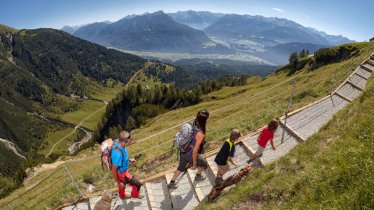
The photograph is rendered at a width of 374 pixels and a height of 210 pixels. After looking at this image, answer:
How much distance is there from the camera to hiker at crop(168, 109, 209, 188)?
39.9ft

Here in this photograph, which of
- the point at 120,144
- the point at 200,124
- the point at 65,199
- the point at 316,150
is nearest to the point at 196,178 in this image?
the point at 200,124

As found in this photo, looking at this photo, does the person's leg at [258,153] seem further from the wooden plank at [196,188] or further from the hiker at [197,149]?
the wooden plank at [196,188]

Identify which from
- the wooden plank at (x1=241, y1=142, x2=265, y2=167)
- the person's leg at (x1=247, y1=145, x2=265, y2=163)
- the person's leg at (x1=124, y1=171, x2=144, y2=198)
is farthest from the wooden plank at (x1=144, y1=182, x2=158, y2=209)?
the wooden plank at (x1=241, y1=142, x2=265, y2=167)

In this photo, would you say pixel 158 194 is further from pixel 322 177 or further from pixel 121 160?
pixel 322 177

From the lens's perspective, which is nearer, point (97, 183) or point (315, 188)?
point (315, 188)

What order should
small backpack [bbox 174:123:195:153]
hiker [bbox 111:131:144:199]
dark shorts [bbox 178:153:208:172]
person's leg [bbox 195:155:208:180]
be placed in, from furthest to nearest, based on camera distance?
person's leg [bbox 195:155:208:180]
dark shorts [bbox 178:153:208:172]
small backpack [bbox 174:123:195:153]
hiker [bbox 111:131:144:199]

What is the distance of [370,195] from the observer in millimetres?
6355

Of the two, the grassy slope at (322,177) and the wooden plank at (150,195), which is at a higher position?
the grassy slope at (322,177)

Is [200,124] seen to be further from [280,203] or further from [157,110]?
[157,110]

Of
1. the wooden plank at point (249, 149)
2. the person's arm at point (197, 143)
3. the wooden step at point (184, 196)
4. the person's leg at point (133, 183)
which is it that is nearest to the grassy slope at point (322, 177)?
the wooden step at point (184, 196)

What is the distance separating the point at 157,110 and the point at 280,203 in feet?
383

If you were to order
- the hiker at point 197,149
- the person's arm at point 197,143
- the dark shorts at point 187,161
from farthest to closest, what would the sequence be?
the dark shorts at point 187,161
the person's arm at point 197,143
the hiker at point 197,149

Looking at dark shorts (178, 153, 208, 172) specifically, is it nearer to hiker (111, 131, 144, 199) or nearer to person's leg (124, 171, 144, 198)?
person's leg (124, 171, 144, 198)

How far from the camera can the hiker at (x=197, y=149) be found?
1216 cm
